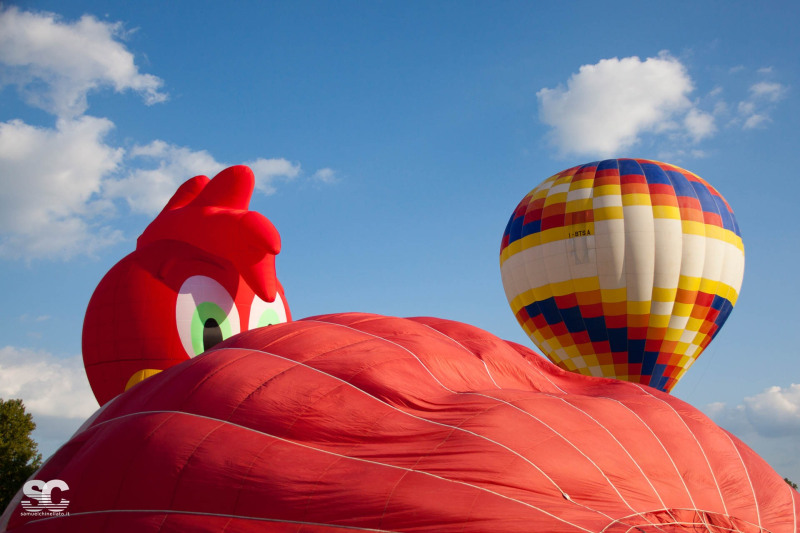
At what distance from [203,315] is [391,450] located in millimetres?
4386

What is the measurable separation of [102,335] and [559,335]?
10697 mm

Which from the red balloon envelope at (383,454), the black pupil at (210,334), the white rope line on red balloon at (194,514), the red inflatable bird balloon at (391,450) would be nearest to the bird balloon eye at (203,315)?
the black pupil at (210,334)

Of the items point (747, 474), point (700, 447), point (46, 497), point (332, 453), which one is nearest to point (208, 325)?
point (46, 497)

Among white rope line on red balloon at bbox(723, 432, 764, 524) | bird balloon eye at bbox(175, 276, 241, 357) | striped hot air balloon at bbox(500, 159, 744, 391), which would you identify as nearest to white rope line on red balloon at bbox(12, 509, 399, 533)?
white rope line on red balloon at bbox(723, 432, 764, 524)

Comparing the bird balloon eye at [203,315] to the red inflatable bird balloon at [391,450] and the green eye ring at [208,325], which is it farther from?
the red inflatable bird balloon at [391,450]

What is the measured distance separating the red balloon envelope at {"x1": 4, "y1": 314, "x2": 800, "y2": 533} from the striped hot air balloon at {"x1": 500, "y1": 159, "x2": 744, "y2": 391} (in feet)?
33.0

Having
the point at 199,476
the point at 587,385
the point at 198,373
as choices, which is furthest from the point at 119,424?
the point at 587,385

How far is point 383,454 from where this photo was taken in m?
5.22

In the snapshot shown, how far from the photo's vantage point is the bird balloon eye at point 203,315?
888 cm

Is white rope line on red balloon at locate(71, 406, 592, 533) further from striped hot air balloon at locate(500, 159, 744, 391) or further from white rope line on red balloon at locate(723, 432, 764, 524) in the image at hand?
striped hot air balloon at locate(500, 159, 744, 391)

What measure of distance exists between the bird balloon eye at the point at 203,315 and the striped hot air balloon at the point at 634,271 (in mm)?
9687

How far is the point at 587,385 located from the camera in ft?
24.7

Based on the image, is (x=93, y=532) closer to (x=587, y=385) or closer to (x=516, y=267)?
(x=587, y=385)

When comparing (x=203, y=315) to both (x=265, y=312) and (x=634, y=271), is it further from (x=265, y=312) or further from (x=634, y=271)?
(x=634, y=271)
